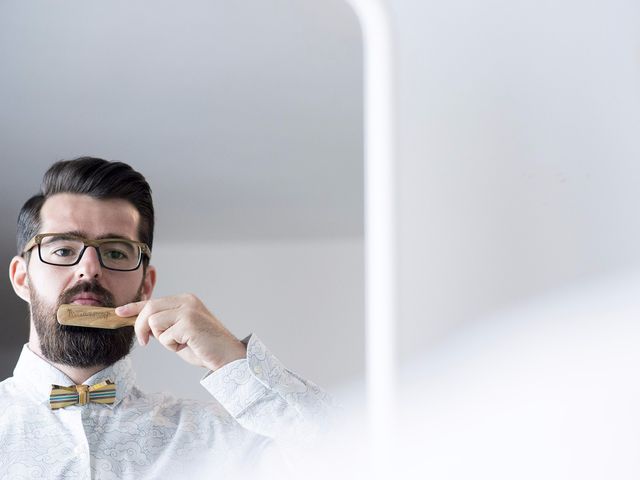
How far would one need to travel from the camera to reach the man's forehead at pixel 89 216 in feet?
2.40

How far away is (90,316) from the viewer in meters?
0.69

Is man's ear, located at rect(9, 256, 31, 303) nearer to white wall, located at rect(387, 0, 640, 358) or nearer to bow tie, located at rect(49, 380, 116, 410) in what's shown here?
bow tie, located at rect(49, 380, 116, 410)

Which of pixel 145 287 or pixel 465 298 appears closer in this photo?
pixel 465 298

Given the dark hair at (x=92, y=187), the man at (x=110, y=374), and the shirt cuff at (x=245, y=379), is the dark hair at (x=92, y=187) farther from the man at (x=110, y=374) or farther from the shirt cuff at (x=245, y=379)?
the shirt cuff at (x=245, y=379)

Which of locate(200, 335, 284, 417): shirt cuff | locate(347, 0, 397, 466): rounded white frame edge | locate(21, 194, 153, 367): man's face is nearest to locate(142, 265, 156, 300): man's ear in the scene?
locate(21, 194, 153, 367): man's face

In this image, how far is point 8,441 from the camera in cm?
68

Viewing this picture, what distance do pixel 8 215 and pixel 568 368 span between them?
0.57 metres

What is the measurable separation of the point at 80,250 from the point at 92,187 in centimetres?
7

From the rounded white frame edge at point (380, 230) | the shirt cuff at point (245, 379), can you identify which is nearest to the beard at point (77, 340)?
the shirt cuff at point (245, 379)

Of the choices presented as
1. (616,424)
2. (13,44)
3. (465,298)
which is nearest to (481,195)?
(465,298)

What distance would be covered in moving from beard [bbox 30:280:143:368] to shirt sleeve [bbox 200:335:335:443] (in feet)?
0.36

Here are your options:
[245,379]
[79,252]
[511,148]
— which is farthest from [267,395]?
[511,148]

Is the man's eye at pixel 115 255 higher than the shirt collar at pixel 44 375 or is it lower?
higher

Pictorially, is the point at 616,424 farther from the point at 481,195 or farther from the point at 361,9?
the point at 361,9
